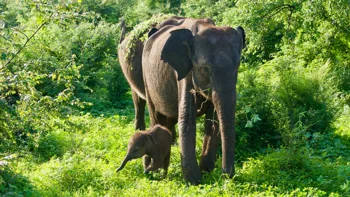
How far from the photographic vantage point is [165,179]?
26.1 feet

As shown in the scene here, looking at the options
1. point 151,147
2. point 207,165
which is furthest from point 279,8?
point 151,147

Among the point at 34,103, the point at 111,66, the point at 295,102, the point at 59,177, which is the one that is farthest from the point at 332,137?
the point at 111,66

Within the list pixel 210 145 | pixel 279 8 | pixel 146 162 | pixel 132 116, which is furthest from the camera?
pixel 279 8

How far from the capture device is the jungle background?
22.3 ft

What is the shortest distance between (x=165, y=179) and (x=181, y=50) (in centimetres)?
183

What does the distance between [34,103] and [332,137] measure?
559 centimetres

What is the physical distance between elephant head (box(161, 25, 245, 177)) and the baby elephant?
1.06m

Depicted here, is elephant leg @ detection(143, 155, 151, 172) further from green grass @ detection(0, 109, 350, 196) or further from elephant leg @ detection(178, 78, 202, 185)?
elephant leg @ detection(178, 78, 202, 185)

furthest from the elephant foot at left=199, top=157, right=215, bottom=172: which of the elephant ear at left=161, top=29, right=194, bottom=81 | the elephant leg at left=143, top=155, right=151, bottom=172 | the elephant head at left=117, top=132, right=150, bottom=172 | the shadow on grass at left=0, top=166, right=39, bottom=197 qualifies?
the shadow on grass at left=0, top=166, right=39, bottom=197

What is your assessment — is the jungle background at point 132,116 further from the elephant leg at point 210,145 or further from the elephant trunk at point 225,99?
the elephant trunk at point 225,99

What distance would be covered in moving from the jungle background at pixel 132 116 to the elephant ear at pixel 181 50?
3.90 feet

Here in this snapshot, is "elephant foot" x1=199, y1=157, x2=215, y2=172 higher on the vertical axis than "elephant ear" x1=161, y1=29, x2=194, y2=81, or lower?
lower

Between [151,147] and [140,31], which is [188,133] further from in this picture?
[140,31]

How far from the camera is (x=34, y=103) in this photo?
22.4 ft
